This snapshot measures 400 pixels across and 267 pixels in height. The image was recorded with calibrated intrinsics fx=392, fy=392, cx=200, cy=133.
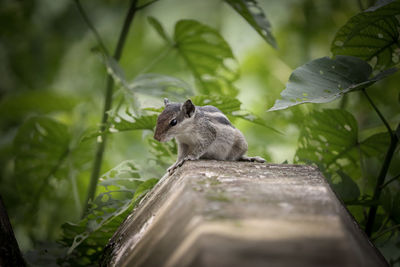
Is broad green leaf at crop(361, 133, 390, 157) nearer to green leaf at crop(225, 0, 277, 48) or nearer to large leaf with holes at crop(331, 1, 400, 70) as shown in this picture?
large leaf with holes at crop(331, 1, 400, 70)

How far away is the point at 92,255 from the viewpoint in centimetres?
141

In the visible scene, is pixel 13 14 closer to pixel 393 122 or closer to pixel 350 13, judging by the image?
pixel 350 13

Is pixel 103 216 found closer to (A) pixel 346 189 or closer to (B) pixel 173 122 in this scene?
(B) pixel 173 122

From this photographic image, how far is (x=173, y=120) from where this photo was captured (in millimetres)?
1284

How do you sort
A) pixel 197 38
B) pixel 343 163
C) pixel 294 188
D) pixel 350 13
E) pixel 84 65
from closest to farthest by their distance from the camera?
pixel 294 188 < pixel 343 163 < pixel 197 38 < pixel 350 13 < pixel 84 65

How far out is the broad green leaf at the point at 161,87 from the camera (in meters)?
1.58

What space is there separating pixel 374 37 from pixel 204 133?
666 mm

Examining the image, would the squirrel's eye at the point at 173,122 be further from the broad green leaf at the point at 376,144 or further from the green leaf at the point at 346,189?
the broad green leaf at the point at 376,144

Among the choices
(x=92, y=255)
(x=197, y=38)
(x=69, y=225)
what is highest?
(x=197, y=38)

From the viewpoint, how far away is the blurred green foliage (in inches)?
55.1

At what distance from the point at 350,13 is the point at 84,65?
2204 millimetres

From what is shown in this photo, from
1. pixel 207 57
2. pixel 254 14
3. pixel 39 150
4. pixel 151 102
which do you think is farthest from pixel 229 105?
pixel 39 150

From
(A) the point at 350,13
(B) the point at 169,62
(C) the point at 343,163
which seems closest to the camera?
(C) the point at 343,163

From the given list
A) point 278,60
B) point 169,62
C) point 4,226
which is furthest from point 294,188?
point 278,60
